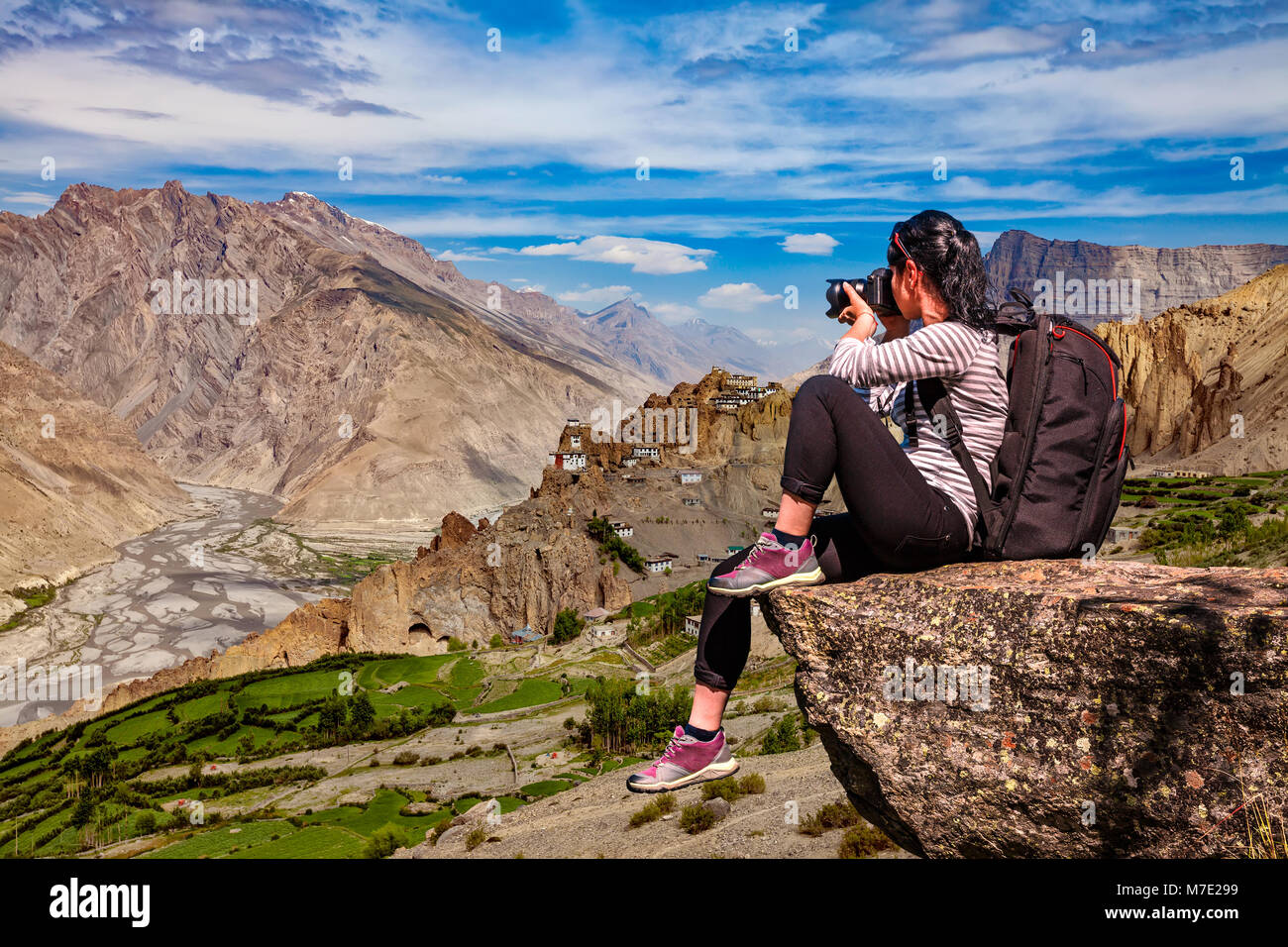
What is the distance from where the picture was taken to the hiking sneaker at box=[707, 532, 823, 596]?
4750 millimetres

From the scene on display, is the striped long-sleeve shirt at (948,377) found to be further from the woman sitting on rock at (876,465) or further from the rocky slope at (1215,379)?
the rocky slope at (1215,379)

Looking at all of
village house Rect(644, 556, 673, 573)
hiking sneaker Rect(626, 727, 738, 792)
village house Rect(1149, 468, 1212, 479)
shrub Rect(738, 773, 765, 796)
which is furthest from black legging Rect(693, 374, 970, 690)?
village house Rect(644, 556, 673, 573)

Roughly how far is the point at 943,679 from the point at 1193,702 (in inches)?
46.6

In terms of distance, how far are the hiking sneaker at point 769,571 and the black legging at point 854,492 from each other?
3.7 inches

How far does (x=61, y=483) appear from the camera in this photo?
128m

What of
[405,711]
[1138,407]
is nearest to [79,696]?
[405,711]

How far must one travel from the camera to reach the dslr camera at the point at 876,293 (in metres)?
5.22

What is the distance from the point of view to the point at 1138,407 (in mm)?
91562

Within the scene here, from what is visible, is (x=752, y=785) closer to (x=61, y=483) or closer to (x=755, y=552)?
(x=755, y=552)

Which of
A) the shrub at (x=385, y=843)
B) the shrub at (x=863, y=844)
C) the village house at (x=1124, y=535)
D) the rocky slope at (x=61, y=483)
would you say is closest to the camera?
the shrub at (x=863, y=844)

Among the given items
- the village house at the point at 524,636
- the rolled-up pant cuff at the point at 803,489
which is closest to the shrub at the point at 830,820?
the rolled-up pant cuff at the point at 803,489

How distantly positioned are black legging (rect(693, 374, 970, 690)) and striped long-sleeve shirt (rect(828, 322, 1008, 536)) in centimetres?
13

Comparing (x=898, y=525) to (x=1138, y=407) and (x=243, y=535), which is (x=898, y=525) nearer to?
(x=1138, y=407)

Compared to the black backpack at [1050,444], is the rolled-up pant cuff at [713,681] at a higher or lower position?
lower
